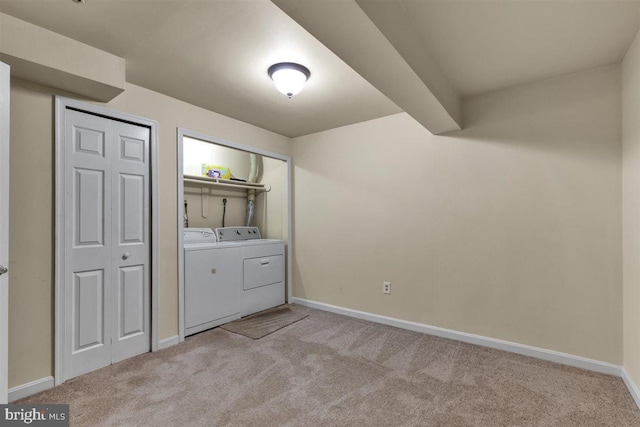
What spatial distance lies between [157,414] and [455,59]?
297cm

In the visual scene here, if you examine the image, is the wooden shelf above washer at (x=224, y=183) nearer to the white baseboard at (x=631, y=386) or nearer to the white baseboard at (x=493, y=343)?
the white baseboard at (x=493, y=343)

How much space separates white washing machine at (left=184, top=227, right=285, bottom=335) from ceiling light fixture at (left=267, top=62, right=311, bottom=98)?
1.76m

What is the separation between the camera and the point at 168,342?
2678 mm

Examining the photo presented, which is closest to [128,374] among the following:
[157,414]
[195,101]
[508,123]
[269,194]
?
[157,414]

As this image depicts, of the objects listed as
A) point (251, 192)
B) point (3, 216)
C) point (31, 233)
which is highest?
point (251, 192)

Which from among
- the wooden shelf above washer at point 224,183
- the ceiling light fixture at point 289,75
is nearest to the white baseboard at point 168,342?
the wooden shelf above washer at point 224,183

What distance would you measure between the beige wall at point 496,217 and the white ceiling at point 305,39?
391 mm

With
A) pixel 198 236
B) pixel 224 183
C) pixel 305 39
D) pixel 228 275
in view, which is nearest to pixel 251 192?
pixel 224 183

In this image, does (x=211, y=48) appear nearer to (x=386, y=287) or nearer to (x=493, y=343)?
(x=386, y=287)

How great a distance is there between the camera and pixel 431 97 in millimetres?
2068

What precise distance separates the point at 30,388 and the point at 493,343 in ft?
11.3

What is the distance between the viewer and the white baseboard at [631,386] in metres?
1.83

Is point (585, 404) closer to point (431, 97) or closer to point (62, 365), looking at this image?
point (431, 97)

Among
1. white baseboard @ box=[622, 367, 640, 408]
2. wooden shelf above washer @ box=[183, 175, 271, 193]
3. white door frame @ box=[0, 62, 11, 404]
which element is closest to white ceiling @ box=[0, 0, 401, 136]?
white door frame @ box=[0, 62, 11, 404]
